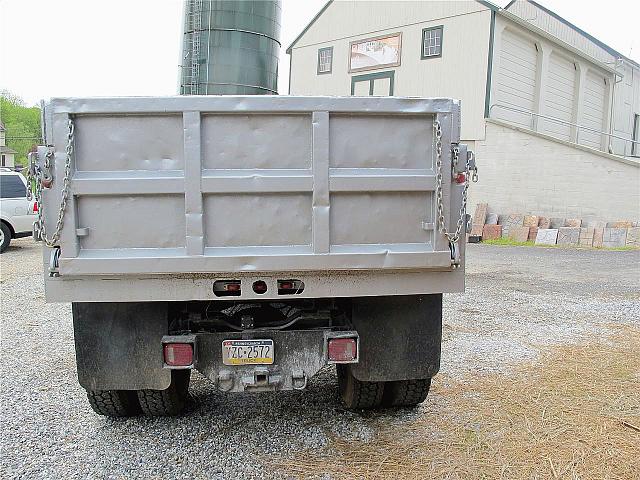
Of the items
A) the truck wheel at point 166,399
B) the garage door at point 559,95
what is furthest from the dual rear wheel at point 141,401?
the garage door at point 559,95

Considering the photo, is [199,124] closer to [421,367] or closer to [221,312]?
[221,312]

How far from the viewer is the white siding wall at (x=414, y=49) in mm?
17781

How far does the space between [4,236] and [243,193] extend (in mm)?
12525

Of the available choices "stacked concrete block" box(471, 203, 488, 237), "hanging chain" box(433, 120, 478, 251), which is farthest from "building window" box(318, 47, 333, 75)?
"hanging chain" box(433, 120, 478, 251)

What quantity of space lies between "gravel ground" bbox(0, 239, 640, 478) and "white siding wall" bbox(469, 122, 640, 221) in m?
9.49

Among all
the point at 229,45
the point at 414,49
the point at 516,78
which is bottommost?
the point at 229,45

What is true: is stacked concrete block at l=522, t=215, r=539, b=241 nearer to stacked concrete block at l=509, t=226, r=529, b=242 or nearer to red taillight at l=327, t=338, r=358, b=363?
stacked concrete block at l=509, t=226, r=529, b=242

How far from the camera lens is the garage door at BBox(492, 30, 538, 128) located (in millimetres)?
18094

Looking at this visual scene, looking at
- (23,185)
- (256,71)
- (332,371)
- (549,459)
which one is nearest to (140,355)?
(332,371)

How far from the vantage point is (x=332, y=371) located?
5.00 metres

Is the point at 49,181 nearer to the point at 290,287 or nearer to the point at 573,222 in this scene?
the point at 290,287

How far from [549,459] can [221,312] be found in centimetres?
213

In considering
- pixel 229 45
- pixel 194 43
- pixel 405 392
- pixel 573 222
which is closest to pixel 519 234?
pixel 573 222

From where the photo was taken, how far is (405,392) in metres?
3.95
